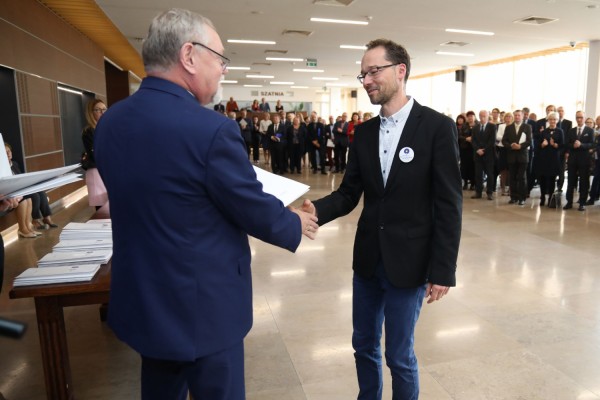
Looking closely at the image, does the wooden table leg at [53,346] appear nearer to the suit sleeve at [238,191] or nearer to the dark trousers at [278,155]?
the suit sleeve at [238,191]

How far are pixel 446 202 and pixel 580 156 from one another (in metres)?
7.20

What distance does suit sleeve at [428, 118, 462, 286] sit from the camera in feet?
5.36

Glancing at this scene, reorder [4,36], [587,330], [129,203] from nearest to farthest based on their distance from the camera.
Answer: [129,203], [587,330], [4,36]

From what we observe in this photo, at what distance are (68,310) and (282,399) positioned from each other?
6.67ft

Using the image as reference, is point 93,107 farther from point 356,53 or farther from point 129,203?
point 356,53

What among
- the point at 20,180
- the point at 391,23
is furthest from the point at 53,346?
the point at 391,23

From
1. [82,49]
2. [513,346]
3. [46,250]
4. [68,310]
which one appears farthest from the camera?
[82,49]

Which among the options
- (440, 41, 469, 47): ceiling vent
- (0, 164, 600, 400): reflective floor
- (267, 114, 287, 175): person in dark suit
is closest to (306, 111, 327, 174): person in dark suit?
(267, 114, 287, 175): person in dark suit

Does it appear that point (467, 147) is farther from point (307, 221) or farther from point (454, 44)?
point (307, 221)

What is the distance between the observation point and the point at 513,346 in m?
2.82

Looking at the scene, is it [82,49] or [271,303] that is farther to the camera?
[82,49]

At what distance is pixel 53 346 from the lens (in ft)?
6.49

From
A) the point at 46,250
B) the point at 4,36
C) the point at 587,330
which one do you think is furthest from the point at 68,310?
the point at 4,36

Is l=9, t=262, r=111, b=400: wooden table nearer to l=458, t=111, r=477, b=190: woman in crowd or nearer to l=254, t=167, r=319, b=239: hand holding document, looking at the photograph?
l=254, t=167, r=319, b=239: hand holding document
